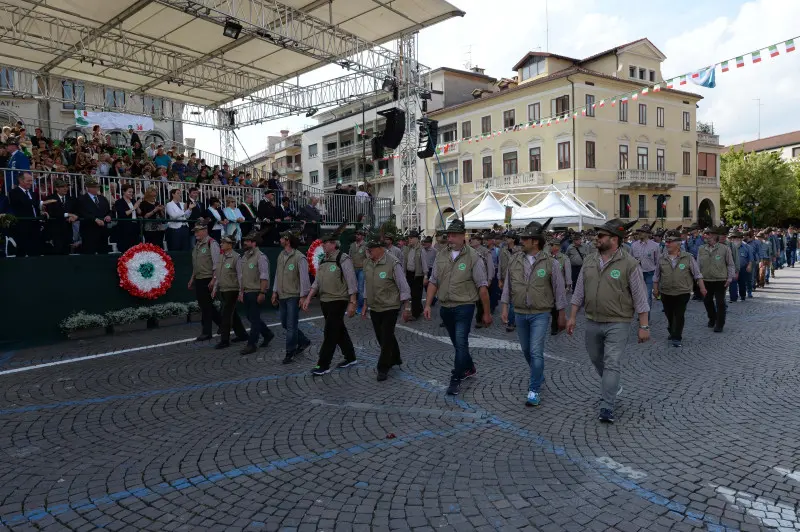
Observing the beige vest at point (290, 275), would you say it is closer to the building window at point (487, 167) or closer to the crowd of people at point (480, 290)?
the crowd of people at point (480, 290)

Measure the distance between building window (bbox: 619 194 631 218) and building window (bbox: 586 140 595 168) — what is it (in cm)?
381

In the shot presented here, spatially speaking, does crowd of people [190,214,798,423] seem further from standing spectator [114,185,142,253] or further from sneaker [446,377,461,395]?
standing spectator [114,185,142,253]

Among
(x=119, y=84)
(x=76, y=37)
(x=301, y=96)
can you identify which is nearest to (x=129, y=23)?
(x=76, y=37)

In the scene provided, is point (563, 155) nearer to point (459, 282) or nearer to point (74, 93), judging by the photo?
point (74, 93)

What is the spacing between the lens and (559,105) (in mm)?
36938

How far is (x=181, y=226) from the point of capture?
41.4ft

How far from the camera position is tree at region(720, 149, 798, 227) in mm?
49156

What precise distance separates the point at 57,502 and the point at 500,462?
3.36m

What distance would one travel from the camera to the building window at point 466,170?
43.7m

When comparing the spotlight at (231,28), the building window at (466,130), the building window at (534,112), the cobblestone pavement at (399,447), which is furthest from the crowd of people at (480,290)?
the building window at (466,130)

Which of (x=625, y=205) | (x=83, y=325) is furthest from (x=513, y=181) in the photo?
(x=83, y=325)

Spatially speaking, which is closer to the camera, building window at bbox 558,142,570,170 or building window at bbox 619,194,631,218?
building window at bbox 558,142,570,170

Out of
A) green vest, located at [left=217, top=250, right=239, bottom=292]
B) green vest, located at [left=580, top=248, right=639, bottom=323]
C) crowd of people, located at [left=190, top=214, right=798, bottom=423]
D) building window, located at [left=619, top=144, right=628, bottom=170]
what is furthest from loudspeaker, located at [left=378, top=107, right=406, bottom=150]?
building window, located at [left=619, top=144, right=628, bottom=170]

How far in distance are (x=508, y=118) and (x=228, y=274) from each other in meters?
34.6
